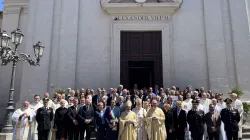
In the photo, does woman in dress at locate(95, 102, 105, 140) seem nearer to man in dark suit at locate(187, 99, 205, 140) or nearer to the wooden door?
man in dark suit at locate(187, 99, 205, 140)

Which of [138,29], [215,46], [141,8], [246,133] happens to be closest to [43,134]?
[246,133]

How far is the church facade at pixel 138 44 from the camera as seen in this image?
14.0m

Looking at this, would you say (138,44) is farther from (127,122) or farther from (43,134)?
(43,134)

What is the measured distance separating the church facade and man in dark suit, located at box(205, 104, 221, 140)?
5.73 metres

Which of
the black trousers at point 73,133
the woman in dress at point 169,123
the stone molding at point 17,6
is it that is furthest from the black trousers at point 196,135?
the stone molding at point 17,6

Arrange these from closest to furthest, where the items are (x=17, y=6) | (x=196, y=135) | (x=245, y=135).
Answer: (x=196, y=135) → (x=245, y=135) → (x=17, y=6)

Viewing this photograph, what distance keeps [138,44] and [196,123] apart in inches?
304

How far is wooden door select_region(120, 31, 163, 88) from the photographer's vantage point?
1438cm

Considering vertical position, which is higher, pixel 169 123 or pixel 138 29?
pixel 138 29

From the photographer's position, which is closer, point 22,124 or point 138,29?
point 22,124

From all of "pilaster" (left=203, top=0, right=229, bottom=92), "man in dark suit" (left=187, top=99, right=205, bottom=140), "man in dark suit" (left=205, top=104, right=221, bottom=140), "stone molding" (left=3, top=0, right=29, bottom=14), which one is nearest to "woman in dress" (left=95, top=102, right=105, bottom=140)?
"man in dark suit" (left=187, top=99, right=205, bottom=140)

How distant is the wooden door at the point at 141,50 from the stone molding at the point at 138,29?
278mm

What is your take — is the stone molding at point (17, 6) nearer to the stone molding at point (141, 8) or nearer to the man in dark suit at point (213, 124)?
the stone molding at point (141, 8)

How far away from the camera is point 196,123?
8.10 meters
